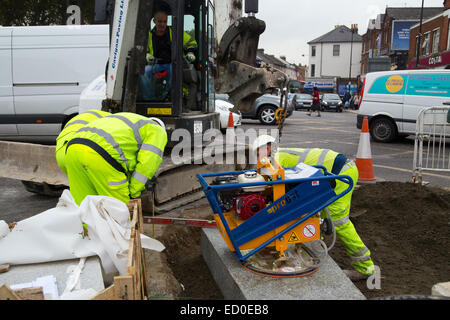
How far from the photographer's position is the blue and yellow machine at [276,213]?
300cm

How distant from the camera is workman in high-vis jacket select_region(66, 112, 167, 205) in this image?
10.3 ft

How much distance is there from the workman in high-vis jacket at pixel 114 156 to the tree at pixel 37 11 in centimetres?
1419

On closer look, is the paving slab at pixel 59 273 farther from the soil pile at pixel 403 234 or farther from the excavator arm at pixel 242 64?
the excavator arm at pixel 242 64

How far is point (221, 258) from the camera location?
3.37m

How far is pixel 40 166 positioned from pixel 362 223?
15.2ft

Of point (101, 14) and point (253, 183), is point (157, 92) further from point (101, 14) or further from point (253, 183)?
point (253, 183)

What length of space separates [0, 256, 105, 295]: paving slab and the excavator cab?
307 cm

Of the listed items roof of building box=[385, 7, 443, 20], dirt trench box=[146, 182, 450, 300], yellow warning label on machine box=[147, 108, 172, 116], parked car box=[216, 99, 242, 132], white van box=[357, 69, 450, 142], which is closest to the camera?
dirt trench box=[146, 182, 450, 300]

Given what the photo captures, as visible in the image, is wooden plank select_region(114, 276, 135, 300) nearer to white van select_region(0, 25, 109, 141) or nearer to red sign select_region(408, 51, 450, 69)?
white van select_region(0, 25, 109, 141)

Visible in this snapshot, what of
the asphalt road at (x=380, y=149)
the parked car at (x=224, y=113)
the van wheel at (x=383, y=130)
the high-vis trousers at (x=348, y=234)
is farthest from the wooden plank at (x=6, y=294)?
the van wheel at (x=383, y=130)

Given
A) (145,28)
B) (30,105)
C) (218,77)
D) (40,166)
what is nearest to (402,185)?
(218,77)

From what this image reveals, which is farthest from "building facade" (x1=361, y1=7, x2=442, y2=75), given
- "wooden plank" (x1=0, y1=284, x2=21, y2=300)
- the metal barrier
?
"wooden plank" (x1=0, y1=284, x2=21, y2=300)

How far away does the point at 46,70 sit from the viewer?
29.1 ft

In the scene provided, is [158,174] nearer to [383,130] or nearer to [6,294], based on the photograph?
[6,294]
